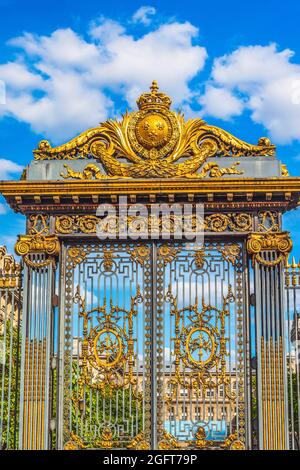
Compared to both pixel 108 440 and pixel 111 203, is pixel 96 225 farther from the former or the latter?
pixel 108 440

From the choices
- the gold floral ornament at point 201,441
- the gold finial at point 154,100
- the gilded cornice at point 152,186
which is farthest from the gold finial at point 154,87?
the gold floral ornament at point 201,441

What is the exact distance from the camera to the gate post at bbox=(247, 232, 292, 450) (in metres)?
8.61

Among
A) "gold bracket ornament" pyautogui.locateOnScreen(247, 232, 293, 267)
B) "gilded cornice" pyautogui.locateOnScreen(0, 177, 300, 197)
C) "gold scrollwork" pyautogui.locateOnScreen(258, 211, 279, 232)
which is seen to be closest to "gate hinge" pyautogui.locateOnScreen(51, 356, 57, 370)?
"gilded cornice" pyautogui.locateOnScreen(0, 177, 300, 197)

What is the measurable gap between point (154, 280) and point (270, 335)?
1.67 meters

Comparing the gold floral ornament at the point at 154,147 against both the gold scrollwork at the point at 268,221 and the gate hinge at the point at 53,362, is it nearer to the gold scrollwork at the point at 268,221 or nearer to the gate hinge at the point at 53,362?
the gold scrollwork at the point at 268,221

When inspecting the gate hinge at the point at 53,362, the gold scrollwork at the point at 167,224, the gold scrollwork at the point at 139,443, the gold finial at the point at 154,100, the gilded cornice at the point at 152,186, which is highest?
the gold finial at the point at 154,100

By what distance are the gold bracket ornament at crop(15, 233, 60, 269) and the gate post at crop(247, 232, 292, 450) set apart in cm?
260

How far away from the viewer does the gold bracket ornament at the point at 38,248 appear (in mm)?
9195

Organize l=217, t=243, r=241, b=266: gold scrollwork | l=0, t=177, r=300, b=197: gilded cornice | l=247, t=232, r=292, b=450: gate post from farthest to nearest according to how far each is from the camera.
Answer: l=217, t=243, r=241, b=266: gold scrollwork
l=0, t=177, r=300, b=197: gilded cornice
l=247, t=232, r=292, b=450: gate post

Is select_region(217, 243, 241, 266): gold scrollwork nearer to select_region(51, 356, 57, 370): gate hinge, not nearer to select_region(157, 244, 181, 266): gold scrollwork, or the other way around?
select_region(157, 244, 181, 266): gold scrollwork

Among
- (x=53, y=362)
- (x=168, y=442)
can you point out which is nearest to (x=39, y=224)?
(x=53, y=362)

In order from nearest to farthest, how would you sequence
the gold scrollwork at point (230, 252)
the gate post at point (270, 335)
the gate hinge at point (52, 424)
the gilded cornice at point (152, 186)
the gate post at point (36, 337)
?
the gate post at point (270, 335)
the gate post at point (36, 337)
the gate hinge at point (52, 424)
the gilded cornice at point (152, 186)
the gold scrollwork at point (230, 252)

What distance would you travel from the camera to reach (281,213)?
9266 mm
